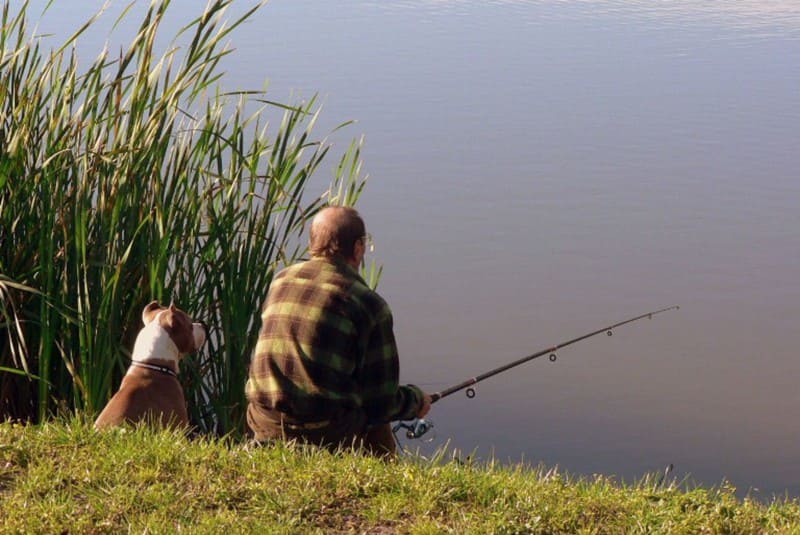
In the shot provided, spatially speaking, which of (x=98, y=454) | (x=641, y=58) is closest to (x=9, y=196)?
(x=98, y=454)

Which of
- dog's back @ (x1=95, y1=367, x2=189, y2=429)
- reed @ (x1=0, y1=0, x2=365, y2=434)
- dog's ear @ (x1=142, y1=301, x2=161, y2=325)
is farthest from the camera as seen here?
reed @ (x1=0, y1=0, x2=365, y2=434)

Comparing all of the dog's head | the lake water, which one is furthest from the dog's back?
the lake water

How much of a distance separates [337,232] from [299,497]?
3.68ft

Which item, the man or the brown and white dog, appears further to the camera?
the brown and white dog

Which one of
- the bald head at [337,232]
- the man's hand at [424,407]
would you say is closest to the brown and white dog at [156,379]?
the bald head at [337,232]

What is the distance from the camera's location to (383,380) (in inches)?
199

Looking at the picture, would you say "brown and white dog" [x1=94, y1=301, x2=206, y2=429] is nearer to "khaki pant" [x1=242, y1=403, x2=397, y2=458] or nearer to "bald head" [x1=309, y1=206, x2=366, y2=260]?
"khaki pant" [x1=242, y1=403, x2=397, y2=458]

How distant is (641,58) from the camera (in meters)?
17.8

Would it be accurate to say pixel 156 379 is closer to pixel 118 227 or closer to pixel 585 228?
pixel 118 227

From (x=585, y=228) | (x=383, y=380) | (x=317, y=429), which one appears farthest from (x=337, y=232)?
(x=585, y=228)

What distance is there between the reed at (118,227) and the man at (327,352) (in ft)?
2.18

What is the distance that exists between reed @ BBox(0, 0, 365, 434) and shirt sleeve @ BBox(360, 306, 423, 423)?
2.55 feet

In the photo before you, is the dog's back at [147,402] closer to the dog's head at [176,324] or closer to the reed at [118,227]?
the dog's head at [176,324]

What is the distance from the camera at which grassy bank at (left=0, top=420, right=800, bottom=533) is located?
4.07 metres
